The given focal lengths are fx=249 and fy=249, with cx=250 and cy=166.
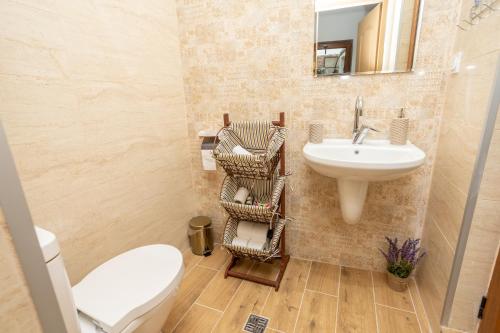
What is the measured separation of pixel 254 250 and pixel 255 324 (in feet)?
1.26

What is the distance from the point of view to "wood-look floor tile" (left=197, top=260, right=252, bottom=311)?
148cm

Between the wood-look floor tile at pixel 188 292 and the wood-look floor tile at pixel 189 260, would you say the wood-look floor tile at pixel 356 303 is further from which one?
the wood-look floor tile at pixel 189 260

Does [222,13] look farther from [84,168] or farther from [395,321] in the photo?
[395,321]

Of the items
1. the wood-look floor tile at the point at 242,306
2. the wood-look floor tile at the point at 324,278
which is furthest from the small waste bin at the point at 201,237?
the wood-look floor tile at the point at 324,278

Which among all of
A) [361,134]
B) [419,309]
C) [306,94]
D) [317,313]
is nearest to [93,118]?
[306,94]

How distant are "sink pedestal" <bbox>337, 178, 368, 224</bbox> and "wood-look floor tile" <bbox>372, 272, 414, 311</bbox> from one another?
499 mm

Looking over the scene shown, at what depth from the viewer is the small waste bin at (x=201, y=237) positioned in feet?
6.23

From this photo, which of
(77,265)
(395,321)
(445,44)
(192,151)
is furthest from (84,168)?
(445,44)

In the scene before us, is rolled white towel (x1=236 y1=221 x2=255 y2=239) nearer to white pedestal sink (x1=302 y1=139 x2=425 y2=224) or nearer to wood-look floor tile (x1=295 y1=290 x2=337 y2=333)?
wood-look floor tile (x1=295 y1=290 x2=337 y2=333)

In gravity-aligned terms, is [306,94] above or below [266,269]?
above

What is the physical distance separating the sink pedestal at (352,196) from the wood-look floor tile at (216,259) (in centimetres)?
97

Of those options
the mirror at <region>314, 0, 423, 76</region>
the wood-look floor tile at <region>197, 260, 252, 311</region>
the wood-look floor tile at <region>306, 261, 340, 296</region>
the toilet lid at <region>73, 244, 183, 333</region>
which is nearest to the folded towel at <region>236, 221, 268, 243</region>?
the wood-look floor tile at <region>197, 260, 252, 311</region>

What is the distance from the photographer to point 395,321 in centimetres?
132

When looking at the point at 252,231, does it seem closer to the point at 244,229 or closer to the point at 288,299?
the point at 244,229
